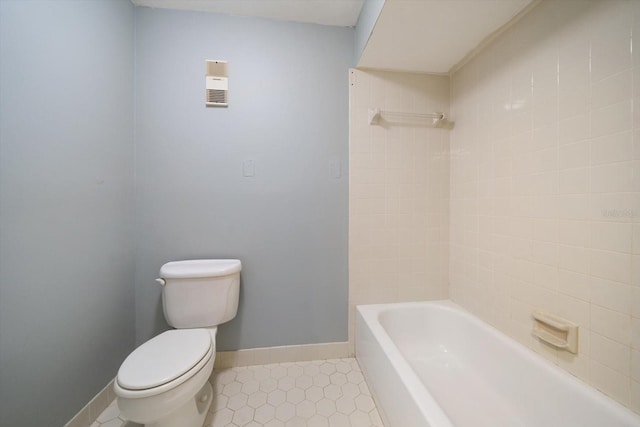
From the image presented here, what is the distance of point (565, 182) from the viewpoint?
3.05ft

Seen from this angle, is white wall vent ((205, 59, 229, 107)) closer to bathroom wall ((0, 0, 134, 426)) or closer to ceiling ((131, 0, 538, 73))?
ceiling ((131, 0, 538, 73))

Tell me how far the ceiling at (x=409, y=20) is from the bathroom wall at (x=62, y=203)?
24.3 inches

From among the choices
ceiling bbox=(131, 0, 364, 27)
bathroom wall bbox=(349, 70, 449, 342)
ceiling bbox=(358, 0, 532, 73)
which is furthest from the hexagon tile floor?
ceiling bbox=(131, 0, 364, 27)

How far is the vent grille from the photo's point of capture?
4.75ft

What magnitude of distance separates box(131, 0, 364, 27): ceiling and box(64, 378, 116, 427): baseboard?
84.9 inches

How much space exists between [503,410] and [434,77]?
191cm

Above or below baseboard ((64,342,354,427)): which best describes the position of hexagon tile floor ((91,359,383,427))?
below

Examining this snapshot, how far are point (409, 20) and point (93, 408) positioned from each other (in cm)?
241

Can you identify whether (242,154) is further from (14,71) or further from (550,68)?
(550,68)

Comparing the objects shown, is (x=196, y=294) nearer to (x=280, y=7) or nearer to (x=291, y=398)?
(x=291, y=398)

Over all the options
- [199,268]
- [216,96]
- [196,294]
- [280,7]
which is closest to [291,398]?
[196,294]

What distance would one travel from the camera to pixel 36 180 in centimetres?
90

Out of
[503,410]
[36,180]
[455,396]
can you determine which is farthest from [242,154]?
[503,410]

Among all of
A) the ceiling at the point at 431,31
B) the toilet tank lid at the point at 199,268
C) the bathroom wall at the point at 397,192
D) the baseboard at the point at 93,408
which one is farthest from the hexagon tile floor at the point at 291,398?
the ceiling at the point at 431,31
